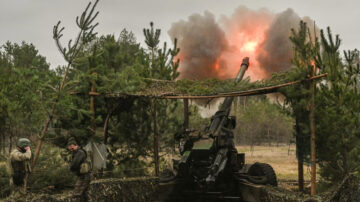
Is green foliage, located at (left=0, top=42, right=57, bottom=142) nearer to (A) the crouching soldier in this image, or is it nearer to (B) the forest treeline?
(B) the forest treeline

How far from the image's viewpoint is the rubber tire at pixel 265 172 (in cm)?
1023

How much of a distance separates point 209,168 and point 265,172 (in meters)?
1.69

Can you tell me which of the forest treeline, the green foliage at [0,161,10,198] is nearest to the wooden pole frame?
the forest treeline

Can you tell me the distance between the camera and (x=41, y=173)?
12.5 metres

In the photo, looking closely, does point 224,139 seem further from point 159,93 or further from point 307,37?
point 307,37

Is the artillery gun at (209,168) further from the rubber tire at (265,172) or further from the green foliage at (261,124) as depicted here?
the green foliage at (261,124)

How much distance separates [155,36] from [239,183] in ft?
26.6

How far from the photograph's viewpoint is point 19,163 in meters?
8.30

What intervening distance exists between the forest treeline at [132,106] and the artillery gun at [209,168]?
1055 mm

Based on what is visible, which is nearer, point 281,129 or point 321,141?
point 321,141

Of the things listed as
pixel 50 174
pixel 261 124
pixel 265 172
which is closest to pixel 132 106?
pixel 50 174

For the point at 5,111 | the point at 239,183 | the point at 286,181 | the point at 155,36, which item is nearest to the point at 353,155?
the point at 239,183

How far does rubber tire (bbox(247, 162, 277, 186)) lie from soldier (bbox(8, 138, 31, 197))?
18.7 ft

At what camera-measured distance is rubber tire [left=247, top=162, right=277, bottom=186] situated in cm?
1023
